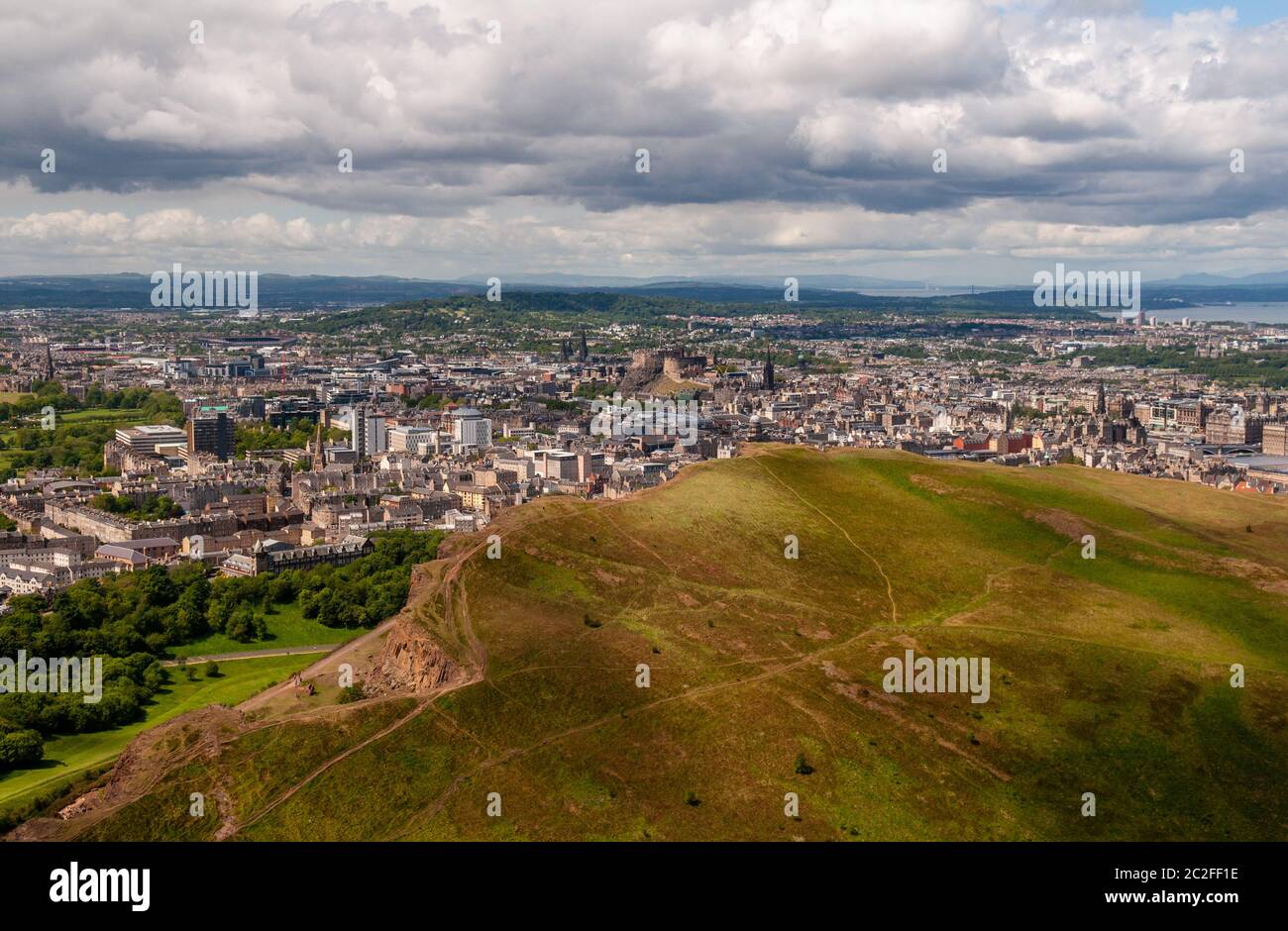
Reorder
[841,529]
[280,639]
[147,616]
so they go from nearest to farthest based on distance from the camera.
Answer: [841,529]
[147,616]
[280,639]

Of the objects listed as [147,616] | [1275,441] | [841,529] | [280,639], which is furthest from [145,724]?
[1275,441]

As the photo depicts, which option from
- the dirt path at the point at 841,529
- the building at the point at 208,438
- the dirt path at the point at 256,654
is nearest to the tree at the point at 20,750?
the dirt path at the point at 256,654

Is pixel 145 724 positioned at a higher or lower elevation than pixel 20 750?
lower

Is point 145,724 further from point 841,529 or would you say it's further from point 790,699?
point 841,529

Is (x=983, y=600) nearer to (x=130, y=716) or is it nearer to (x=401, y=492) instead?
(x=130, y=716)

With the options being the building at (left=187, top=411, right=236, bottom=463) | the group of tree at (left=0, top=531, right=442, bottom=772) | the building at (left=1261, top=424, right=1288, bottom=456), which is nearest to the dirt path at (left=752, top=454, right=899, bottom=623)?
the group of tree at (left=0, top=531, right=442, bottom=772)

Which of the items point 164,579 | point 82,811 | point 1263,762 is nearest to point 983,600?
point 1263,762
